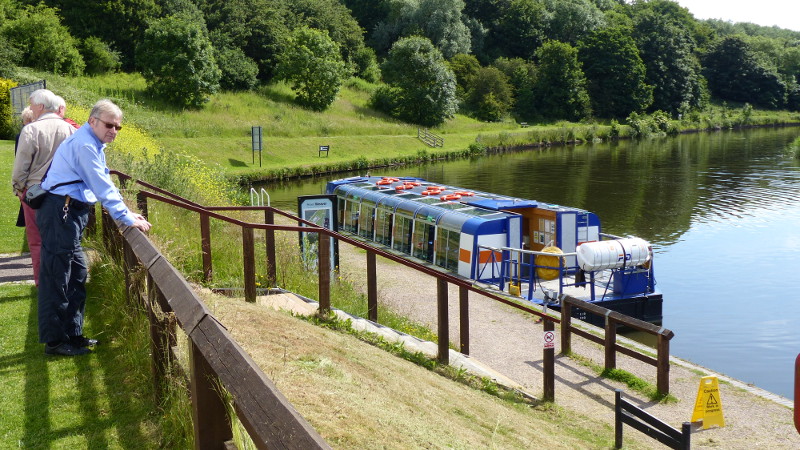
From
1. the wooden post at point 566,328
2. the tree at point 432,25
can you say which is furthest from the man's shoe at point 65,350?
the tree at point 432,25

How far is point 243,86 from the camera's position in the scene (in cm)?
6375

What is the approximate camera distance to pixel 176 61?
53781 mm

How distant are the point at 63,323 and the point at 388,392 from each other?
8.37 feet

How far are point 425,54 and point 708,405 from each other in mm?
65474

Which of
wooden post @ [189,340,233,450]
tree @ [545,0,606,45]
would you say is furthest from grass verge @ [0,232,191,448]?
tree @ [545,0,606,45]

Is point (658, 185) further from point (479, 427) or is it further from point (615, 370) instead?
point (479, 427)

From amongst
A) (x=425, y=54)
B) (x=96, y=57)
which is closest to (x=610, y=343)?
(x=96, y=57)

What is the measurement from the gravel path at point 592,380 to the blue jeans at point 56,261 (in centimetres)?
677

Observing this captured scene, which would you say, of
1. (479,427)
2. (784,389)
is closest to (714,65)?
(784,389)

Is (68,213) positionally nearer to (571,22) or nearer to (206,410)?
(206,410)

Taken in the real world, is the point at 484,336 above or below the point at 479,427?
below

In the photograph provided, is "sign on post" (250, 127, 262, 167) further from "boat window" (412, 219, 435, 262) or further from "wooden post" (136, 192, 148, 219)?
"wooden post" (136, 192, 148, 219)

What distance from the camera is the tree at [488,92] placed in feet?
262

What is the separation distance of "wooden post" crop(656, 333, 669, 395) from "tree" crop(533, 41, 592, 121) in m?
74.6
